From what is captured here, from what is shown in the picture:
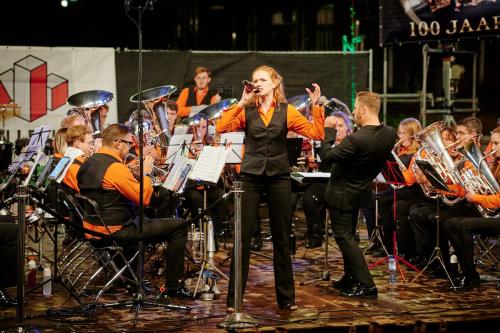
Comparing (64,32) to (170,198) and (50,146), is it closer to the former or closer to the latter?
(50,146)

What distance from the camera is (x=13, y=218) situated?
25.7ft

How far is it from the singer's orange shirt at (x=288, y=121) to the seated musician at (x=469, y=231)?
1915mm

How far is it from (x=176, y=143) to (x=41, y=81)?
175 inches

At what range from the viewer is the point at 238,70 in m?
12.9

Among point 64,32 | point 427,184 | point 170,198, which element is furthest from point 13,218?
point 64,32

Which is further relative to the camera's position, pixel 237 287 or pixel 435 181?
pixel 435 181

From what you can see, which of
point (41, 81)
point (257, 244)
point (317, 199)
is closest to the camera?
point (257, 244)

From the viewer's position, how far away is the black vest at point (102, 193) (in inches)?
278

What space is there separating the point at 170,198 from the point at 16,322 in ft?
7.88

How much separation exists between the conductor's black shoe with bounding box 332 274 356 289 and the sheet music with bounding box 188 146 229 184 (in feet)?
5.61

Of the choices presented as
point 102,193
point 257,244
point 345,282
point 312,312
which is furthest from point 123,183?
point 257,244

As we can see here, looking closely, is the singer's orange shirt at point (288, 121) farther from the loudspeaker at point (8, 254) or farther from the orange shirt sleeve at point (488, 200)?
the loudspeaker at point (8, 254)

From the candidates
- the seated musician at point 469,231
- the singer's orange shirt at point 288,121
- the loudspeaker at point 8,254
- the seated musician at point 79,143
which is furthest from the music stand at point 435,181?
the loudspeaker at point 8,254

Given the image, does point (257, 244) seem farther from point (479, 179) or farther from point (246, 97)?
point (246, 97)
